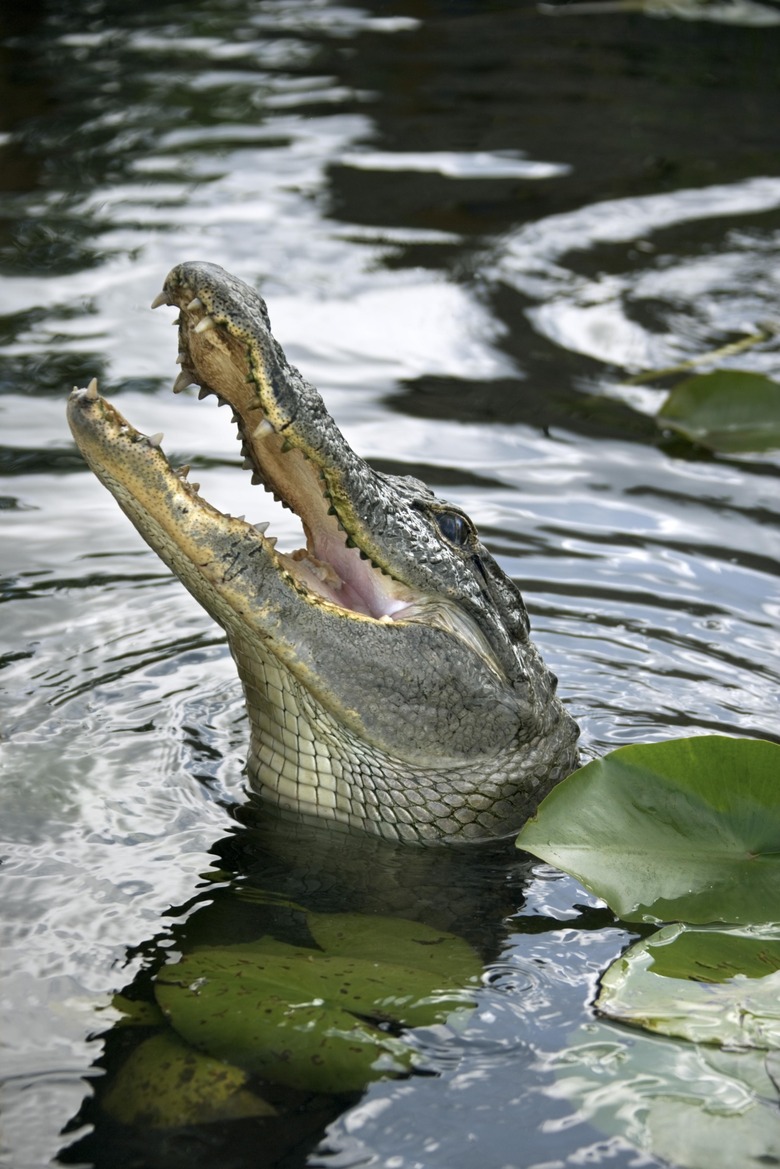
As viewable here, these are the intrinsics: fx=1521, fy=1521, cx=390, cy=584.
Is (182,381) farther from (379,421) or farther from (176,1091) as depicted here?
(379,421)

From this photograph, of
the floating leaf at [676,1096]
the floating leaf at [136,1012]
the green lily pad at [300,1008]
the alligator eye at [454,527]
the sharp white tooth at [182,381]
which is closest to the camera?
the floating leaf at [676,1096]

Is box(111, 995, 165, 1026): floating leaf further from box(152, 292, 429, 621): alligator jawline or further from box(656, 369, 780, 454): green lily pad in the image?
box(656, 369, 780, 454): green lily pad

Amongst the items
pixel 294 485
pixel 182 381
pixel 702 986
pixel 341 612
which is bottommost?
pixel 702 986

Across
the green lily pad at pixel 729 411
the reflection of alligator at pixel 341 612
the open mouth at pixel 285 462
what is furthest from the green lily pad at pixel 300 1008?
the green lily pad at pixel 729 411

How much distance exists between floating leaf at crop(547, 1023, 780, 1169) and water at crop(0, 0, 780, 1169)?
5 cm

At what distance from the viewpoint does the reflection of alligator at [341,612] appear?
329 cm

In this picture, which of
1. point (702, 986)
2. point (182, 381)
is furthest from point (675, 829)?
point (182, 381)

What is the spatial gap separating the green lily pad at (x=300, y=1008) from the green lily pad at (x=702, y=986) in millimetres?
338

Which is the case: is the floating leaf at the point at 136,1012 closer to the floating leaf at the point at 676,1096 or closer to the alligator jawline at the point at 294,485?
the floating leaf at the point at 676,1096

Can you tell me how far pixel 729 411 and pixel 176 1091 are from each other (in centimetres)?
457

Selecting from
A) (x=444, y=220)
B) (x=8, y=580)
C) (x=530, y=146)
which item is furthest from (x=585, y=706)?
(x=530, y=146)

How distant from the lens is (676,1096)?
2.76 meters

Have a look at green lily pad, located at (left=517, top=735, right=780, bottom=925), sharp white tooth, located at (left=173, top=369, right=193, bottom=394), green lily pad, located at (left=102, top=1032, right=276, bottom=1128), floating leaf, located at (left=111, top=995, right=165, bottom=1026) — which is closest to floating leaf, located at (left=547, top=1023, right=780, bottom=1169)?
green lily pad, located at (left=517, top=735, right=780, bottom=925)

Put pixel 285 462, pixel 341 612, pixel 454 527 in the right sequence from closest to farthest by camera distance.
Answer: pixel 341 612
pixel 285 462
pixel 454 527
